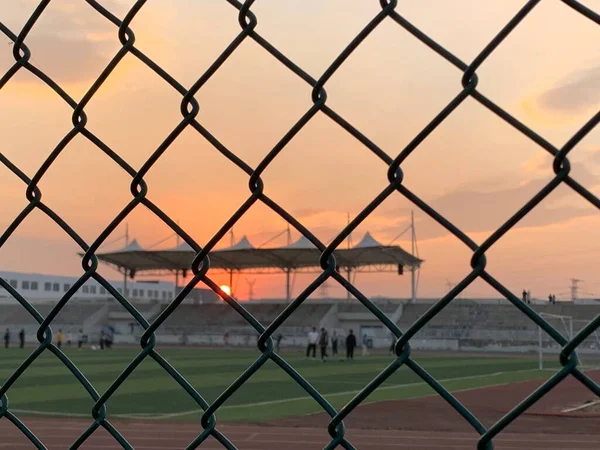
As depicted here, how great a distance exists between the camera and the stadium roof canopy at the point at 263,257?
6056cm

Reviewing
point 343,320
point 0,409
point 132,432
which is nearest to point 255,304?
point 343,320

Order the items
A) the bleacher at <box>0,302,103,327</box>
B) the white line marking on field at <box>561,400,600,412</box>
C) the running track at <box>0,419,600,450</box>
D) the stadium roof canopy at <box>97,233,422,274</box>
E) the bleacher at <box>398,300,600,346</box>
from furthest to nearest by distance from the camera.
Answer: the bleacher at <box>0,302,103,327</box> < the stadium roof canopy at <box>97,233,422,274</box> < the bleacher at <box>398,300,600,346</box> < the white line marking on field at <box>561,400,600,412</box> < the running track at <box>0,419,600,450</box>

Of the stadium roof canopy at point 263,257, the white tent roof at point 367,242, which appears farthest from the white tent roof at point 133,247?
the white tent roof at point 367,242

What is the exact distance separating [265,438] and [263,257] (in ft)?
172

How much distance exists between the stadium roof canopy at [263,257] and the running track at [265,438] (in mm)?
44636

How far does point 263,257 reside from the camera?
64312mm

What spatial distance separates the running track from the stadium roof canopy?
44.6 meters

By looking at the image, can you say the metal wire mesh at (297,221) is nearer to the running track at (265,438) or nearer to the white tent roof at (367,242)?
the running track at (265,438)

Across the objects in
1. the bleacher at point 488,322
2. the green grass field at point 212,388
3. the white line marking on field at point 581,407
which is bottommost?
the white line marking on field at point 581,407

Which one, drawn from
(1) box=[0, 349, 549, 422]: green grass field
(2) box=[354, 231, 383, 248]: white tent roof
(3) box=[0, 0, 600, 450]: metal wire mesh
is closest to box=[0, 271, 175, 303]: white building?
(2) box=[354, 231, 383, 248]: white tent roof

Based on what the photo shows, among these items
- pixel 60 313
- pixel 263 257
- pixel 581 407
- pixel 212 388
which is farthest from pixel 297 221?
pixel 60 313

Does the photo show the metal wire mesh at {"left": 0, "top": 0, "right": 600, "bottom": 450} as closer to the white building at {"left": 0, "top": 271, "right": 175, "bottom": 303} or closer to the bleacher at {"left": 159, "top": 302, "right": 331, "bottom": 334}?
the bleacher at {"left": 159, "top": 302, "right": 331, "bottom": 334}

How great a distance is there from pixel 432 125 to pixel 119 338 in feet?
205

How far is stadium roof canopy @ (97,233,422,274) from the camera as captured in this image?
199 feet
